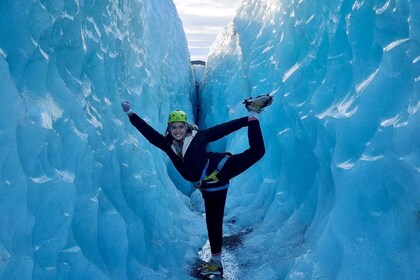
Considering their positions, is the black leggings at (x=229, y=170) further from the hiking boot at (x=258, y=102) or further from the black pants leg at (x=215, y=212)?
the hiking boot at (x=258, y=102)

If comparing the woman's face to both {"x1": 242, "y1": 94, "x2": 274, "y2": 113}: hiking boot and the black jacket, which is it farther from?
{"x1": 242, "y1": 94, "x2": 274, "y2": 113}: hiking boot

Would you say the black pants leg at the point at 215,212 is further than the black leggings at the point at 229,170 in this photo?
Yes

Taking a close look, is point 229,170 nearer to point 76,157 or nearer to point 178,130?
point 178,130

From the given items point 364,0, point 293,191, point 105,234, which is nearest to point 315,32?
point 364,0

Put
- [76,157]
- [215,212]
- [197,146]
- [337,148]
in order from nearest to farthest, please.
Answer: [76,157], [337,148], [197,146], [215,212]

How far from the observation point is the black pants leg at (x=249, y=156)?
328cm

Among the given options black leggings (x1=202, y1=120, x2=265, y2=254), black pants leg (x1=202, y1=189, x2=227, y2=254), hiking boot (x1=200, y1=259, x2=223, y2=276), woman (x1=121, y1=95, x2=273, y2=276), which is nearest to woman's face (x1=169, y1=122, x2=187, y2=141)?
woman (x1=121, y1=95, x2=273, y2=276)

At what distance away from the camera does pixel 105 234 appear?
322 cm

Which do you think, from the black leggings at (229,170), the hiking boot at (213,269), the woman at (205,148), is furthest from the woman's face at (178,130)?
the hiking boot at (213,269)

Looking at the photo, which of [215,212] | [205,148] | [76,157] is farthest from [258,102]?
[76,157]

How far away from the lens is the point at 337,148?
322cm

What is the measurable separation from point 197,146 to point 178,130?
0.22 m

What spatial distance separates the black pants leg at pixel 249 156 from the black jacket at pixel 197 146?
3.1 inches

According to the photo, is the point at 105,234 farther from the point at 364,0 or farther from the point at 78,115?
Result: the point at 364,0
